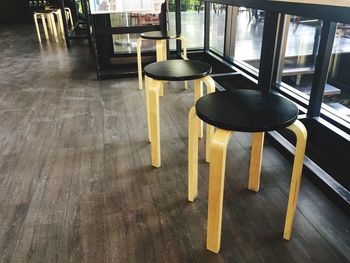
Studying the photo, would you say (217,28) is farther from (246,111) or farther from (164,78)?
(246,111)

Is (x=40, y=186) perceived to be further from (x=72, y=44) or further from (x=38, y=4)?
(x=38, y=4)

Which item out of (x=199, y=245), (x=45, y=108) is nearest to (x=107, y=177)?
(x=199, y=245)

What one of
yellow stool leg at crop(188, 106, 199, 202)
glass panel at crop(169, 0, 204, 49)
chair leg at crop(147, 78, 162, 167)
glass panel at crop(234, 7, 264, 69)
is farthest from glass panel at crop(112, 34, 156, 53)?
yellow stool leg at crop(188, 106, 199, 202)

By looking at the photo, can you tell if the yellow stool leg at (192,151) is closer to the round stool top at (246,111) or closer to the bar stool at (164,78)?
the round stool top at (246,111)

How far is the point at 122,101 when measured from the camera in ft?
8.99

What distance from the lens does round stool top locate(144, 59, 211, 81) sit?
152 centimetres

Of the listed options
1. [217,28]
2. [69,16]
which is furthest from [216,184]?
[69,16]

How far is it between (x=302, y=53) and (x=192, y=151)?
3060 mm

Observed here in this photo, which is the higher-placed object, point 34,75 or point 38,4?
point 38,4

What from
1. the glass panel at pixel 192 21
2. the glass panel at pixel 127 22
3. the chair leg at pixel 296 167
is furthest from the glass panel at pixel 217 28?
the chair leg at pixel 296 167

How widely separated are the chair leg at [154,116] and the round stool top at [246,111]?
0.47 m

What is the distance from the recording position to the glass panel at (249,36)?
332 cm

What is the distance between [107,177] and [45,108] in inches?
52.7

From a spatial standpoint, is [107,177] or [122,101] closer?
[107,177]
